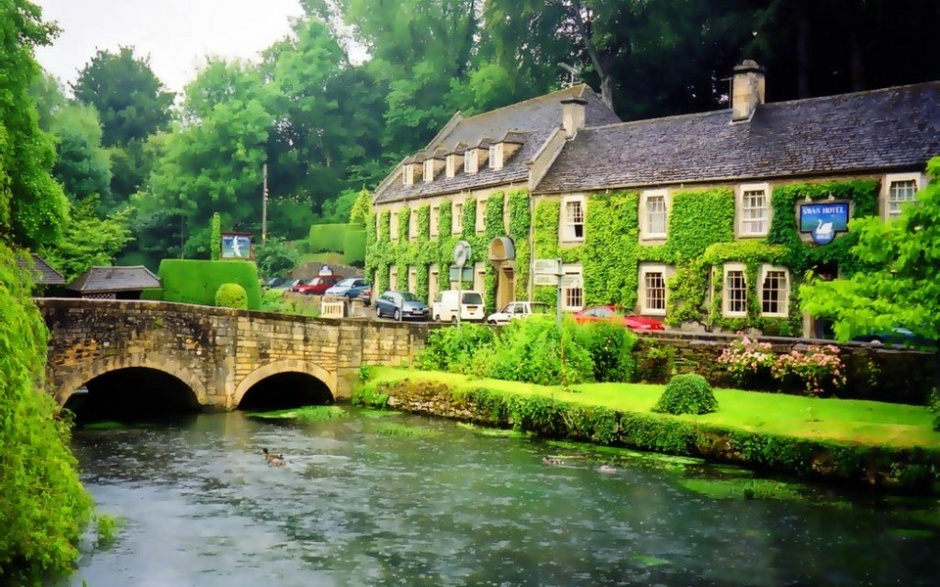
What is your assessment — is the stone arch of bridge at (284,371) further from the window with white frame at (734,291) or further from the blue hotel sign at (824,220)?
the blue hotel sign at (824,220)

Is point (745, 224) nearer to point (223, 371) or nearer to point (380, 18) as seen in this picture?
point (223, 371)

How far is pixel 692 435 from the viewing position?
87.3 ft

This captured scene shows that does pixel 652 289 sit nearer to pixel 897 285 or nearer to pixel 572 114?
pixel 572 114

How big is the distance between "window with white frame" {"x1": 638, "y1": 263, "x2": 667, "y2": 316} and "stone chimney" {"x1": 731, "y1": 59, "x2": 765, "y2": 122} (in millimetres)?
7162

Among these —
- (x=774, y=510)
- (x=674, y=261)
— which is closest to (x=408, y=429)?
(x=774, y=510)

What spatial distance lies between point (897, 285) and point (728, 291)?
16.9 metres

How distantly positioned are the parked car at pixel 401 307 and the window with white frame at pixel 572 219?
8347 mm

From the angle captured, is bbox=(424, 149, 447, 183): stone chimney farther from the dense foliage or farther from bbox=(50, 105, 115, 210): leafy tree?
the dense foliage

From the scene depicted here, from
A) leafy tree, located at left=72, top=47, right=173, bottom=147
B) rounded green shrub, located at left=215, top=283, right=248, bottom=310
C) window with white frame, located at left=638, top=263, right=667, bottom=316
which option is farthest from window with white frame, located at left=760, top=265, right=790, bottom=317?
leafy tree, located at left=72, top=47, right=173, bottom=147

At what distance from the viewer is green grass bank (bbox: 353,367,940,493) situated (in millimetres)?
23266

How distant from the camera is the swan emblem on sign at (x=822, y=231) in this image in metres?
38.5

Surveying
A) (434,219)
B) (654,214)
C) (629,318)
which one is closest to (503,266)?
(434,219)

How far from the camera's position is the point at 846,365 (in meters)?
29.3

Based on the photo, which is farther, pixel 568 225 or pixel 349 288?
pixel 349 288
